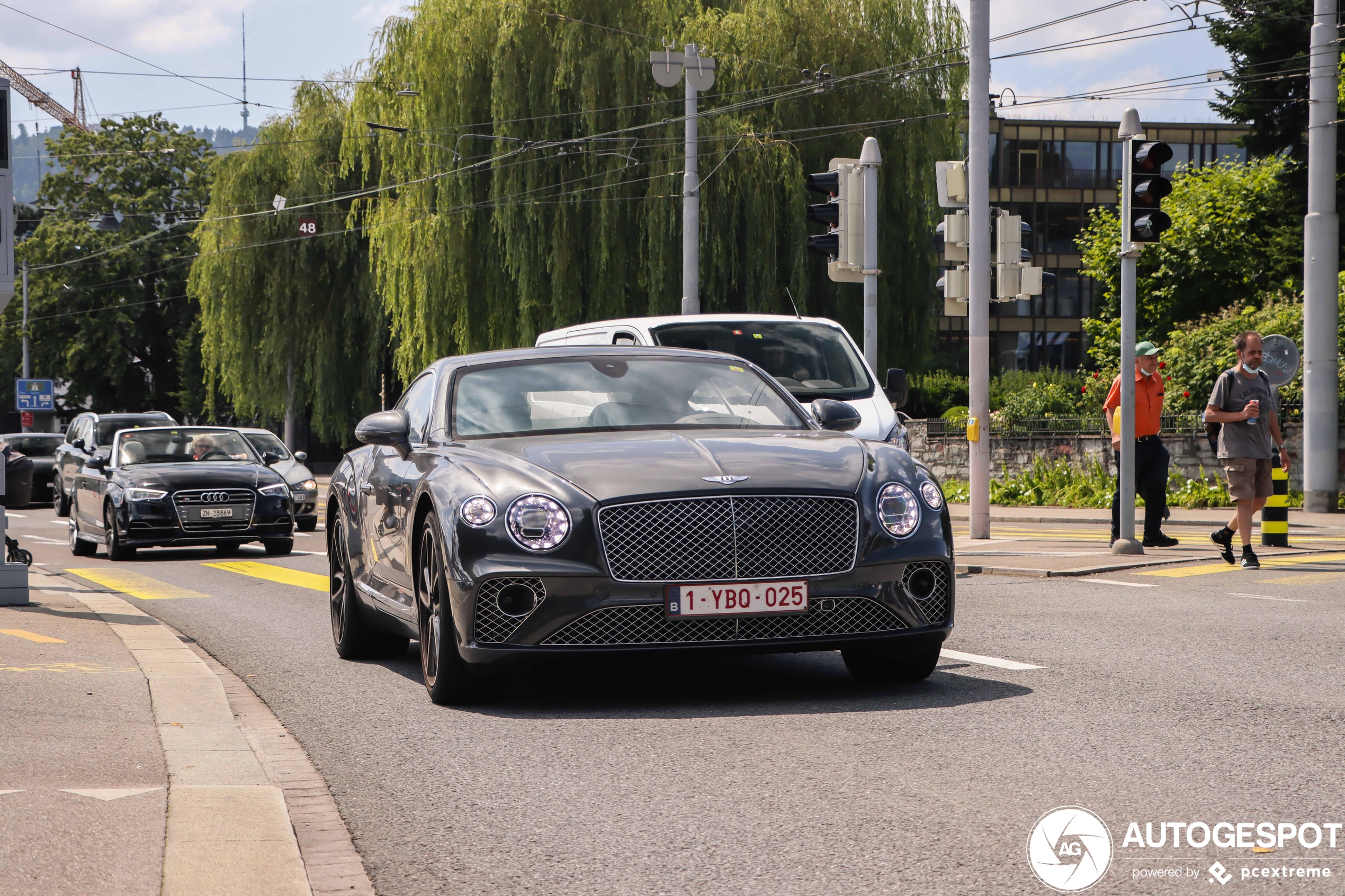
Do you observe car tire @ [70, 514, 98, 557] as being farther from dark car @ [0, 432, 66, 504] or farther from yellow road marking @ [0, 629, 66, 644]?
dark car @ [0, 432, 66, 504]

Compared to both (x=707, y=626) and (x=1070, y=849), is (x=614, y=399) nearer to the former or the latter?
(x=707, y=626)

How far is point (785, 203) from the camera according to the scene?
29906 mm

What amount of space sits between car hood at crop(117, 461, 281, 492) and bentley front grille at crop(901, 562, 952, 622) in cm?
1340

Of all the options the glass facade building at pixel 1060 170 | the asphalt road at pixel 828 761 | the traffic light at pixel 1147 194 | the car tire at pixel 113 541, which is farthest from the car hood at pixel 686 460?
the glass facade building at pixel 1060 170

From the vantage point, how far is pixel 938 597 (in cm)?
718

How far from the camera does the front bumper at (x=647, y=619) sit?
676 cm

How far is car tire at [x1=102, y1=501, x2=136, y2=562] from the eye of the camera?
64.0 ft

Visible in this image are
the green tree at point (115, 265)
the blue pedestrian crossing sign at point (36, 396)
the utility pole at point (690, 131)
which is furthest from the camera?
the green tree at point (115, 265)

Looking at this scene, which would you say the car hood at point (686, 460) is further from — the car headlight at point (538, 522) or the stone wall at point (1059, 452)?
the stone wall at point (1059, 452)

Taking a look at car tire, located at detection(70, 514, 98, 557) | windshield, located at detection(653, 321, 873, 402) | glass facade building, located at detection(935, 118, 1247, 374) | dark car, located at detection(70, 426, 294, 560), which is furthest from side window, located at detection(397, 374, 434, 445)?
glass facade building, located at detection(935, 118, 1247, 374)

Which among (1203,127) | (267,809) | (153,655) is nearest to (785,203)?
(153,655)

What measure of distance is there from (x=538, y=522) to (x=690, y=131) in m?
20.9

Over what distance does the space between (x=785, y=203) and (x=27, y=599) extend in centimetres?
1919

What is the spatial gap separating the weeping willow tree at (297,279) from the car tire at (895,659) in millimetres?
33730
